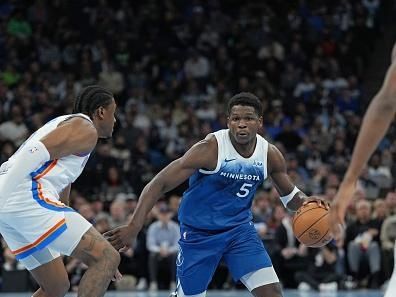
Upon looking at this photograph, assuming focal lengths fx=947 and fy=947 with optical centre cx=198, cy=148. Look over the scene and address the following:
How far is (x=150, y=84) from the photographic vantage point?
19719 millimetres

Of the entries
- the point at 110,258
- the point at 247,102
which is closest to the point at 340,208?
the point at 110,258

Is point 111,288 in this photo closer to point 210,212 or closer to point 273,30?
point 210,212

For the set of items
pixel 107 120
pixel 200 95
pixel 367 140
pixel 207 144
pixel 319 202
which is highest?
pixel 367 140

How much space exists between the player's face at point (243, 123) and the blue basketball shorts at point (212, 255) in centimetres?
66

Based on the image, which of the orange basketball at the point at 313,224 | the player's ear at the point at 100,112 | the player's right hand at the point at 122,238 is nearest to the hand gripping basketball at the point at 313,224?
the orange basketball at the point at 313,224

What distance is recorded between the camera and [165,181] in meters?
6.78

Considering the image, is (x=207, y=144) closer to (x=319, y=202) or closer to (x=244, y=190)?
(x=244, y=190)

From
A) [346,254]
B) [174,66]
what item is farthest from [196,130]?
[346,254]

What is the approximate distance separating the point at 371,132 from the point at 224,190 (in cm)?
340

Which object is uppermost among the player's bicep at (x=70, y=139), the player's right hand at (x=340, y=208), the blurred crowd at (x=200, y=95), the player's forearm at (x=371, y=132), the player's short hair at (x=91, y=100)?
the player's forearm at (x=371, y=132)

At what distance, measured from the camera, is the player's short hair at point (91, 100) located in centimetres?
665

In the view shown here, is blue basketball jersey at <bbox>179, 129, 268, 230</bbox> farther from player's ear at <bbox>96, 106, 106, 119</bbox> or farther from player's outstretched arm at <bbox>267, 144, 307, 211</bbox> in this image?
player's ear at <bbox>96, 106, 106, 119</bbox>

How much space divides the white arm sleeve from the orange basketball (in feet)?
6.20

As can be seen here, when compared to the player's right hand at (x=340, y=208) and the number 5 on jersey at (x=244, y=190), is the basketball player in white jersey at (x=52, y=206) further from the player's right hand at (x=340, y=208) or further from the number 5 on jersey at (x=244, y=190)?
the player's right hand at (x=340, y=208)
